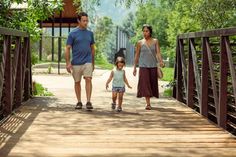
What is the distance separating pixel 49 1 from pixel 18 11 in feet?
2.23

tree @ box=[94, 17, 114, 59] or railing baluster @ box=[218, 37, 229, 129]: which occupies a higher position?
tree @ box=[94, 17, 114, 59]

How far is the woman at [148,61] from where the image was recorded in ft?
28.7

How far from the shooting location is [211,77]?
703 cm

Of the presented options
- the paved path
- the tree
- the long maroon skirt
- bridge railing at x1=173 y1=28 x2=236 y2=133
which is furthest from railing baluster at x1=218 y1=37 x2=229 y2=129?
the tree

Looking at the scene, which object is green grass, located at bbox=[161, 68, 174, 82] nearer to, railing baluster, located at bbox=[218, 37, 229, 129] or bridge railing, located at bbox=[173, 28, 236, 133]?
bridge railing, located at bbox=[173, 28, 236, 133]

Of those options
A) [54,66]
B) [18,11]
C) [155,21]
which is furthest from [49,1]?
[155,21]

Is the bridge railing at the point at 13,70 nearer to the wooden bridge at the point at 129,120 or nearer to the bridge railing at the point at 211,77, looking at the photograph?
the wooden bridge at the point at 129,120

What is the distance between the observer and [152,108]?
8969 millimetres

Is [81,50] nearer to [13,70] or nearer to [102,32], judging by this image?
[13,70]

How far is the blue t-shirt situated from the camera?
845 centimetres

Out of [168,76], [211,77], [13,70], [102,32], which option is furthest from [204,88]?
[102,32]

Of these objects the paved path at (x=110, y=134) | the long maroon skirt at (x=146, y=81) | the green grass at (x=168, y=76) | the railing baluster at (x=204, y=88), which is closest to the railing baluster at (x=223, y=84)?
the paved path at (x=110, y=134)

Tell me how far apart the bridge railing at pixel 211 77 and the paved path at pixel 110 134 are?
236 mm

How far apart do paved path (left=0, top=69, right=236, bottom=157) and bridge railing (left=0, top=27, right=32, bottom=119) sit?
24 cm
